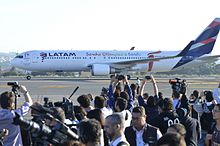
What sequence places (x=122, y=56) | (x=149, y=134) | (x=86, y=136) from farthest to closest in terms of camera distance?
(x=122, y=56)
(x=149, y=134)
(x=86, y=136)

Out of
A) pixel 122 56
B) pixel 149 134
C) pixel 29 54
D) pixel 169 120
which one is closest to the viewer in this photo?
pixel 149 134

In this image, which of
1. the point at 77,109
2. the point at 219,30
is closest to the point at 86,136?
the point at 77,109

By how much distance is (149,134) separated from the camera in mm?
6285

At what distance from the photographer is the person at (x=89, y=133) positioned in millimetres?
4238

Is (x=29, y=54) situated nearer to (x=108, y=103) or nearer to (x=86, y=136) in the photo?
(x=108, y=103)

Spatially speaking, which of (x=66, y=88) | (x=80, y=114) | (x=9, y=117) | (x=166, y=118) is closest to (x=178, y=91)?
(x=166, y=118)

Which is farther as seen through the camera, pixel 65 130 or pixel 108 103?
pixel 108 103

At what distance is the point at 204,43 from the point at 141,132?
46240 mm

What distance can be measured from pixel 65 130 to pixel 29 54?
45.8m

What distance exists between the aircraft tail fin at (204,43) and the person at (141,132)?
1748 inches

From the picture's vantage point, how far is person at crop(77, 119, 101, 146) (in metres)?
4.24

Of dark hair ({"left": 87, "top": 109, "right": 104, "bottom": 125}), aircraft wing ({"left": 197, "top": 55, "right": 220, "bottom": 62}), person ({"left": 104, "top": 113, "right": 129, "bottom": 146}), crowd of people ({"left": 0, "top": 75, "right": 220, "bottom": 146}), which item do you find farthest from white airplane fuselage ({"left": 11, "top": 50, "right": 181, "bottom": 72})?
person ({"left": 104, "top": 113, "right": 129, "bottom": 146})

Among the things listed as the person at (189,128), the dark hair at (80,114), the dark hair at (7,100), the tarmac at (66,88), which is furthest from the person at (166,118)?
the tarmac at (66,88)

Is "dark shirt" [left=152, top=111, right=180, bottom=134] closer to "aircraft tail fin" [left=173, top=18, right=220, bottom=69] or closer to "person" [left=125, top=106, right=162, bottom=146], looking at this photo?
"person" [left=125, top=106, right=162, bottom=146]
